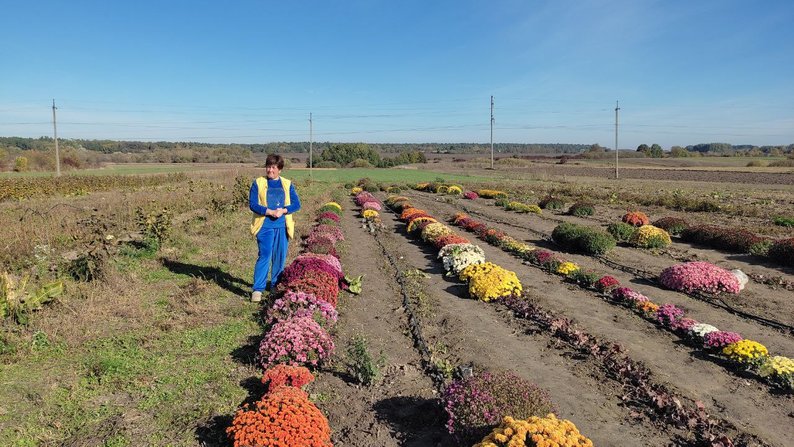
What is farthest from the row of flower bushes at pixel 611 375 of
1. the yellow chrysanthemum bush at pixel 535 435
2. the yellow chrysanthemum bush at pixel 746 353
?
the yellow chrysanthemum bush at pixel 746 353

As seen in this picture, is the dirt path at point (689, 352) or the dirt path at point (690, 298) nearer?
the dirt path at point (689, 352)

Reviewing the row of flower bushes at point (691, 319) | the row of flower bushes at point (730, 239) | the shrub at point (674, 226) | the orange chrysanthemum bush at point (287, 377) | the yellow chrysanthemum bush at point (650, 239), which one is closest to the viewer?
the orange chrysanthemum bush at point (287, 377)

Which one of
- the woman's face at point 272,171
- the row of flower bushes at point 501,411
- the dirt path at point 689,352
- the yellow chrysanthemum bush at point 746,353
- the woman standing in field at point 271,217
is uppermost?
the woman's face at point 272,171

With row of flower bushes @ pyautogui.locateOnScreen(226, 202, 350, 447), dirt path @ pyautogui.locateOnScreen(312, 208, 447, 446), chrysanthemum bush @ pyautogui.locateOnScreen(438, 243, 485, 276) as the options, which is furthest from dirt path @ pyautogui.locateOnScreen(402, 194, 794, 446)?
row of flower bushes @ pyautogui.locateOnScreen(226, 202, 350, 447)

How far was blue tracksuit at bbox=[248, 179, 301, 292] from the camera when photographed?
8367 millimetres

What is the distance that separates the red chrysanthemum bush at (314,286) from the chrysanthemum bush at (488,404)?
151 inches

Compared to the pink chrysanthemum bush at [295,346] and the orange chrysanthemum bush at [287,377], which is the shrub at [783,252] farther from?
the orange chrysanthemum bush at [287,377]

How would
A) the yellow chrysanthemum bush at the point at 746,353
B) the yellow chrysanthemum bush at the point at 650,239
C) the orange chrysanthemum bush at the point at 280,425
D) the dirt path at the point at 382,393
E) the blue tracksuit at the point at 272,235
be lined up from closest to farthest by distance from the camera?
the orange chrysanthemum bush at the point at 280,425, the dirt path at the point at 382,393, the yellow chrysanthemum bush at the point at 746,353, the blue tracksuit at the point at 272,235, the yellow chrysanthemum bush at the point at 650,239

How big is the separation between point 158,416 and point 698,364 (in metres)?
6.91

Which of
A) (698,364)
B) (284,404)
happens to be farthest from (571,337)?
(284,404)

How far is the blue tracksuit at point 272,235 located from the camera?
27.5ft

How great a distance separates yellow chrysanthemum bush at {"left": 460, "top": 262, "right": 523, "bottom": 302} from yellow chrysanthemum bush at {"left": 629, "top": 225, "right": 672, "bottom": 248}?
762 cm

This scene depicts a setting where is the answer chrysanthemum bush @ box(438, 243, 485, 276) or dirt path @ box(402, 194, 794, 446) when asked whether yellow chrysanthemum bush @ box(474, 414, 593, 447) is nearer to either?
dirt path @ box(402, 194, 794, 446)

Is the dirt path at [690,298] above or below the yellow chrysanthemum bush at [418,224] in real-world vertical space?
below
